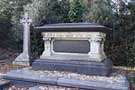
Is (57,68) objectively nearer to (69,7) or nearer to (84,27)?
(84,27)

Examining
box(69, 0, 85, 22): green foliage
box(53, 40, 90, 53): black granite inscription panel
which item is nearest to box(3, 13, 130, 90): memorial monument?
box(53, 40, 90, 53): black granite inscription panel

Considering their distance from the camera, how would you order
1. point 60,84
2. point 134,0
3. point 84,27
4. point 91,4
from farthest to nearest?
point 91,4
point 134,0
point 84,27
point 60,84

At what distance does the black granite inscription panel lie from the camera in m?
5.64

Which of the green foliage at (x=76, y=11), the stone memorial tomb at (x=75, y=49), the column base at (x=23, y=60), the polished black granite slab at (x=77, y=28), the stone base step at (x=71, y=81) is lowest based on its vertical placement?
the column base at (x=23, y=60)

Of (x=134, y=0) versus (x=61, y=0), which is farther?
(x=61, y=0)

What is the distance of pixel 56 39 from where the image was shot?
6008 mm

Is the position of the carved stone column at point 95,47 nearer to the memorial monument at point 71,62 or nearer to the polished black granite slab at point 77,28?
the memorial monument at point 71,62

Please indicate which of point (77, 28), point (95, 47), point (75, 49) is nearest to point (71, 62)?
point (75, 49)

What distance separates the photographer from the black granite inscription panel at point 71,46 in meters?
5.64

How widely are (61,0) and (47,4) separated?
34.7 inches

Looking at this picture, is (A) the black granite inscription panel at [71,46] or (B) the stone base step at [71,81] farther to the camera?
(A) the black granite inscription panel at [71,46]

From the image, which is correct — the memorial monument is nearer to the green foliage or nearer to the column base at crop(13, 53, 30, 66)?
the column base at crop(13, 53, 30, 66)

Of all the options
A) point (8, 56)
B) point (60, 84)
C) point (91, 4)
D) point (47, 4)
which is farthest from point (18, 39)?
point (60, 84)

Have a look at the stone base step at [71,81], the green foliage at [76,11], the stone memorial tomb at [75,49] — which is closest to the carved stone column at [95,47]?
the stone memorial tomb at [75,49]
